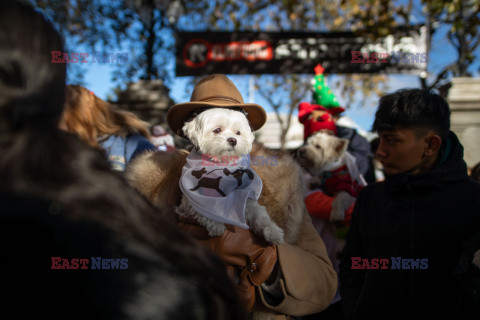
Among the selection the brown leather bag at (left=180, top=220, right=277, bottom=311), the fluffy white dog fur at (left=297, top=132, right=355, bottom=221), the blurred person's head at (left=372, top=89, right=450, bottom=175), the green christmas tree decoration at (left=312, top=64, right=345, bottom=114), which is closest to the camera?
the brown leather bag at (left=180, top=220, right=277, bottom=311)

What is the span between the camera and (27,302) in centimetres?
61

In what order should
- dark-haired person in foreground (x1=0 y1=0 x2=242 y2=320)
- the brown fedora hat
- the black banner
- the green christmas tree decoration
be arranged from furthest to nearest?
the black banner < the green christmas tree decoration < the brown fedora hat < dark-haired person in foreground (x1=0 y1=0 x2=242 y2=320)

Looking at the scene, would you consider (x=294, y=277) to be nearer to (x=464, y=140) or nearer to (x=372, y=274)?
(x=372, y=274)

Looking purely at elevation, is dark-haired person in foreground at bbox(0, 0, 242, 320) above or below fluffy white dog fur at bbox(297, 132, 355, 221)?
above

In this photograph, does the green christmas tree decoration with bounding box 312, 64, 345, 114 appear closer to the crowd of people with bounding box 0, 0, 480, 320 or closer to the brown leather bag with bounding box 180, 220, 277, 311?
the crowd of people with bounding box 0, 0, 480, 320

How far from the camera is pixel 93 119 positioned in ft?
9.78

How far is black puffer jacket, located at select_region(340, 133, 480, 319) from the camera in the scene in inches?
77.4

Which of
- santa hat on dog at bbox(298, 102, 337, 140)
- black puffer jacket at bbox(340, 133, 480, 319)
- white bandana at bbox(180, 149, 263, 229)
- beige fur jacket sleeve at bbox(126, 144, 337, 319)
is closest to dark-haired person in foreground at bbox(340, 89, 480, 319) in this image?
black puffer jacket at bbox(340, 133, 480, 319)

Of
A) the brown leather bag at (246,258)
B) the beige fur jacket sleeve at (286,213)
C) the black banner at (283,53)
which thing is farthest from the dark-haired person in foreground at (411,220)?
the black banner at (283,53)

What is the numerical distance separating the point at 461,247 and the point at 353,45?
7.49 m

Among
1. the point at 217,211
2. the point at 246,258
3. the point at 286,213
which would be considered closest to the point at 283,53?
the point at 286,213

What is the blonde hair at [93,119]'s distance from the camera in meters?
2.74

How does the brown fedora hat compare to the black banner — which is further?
the black banner

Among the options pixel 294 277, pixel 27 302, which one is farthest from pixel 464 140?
pixel 27 302
